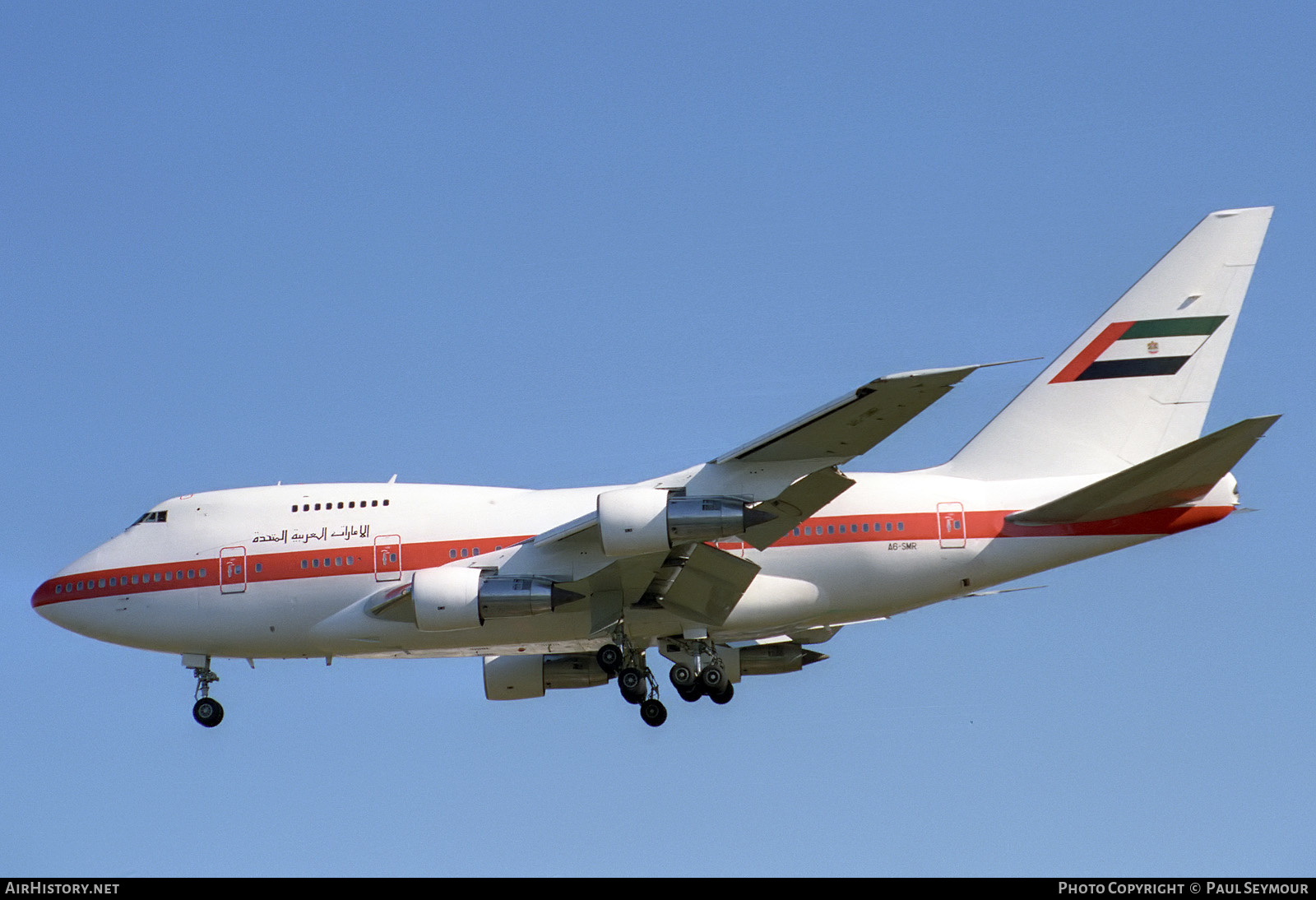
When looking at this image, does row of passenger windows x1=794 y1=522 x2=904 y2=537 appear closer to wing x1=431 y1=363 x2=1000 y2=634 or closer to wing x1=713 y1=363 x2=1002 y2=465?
wing x1=431 y1=363 x2=1000 y2=634

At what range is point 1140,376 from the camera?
30531 mm

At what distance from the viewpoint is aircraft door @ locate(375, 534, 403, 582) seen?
1197 inches

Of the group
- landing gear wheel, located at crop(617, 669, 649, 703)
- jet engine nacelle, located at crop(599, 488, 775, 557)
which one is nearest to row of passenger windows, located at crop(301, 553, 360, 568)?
landing gear wheel, located at crop(617, 669, 649, 703)

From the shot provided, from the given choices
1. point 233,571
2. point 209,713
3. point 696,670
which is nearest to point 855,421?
point 696,670

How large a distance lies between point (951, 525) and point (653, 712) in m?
6.69

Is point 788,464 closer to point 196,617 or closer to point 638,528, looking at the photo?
point 638,528

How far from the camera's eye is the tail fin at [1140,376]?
30.1 meters

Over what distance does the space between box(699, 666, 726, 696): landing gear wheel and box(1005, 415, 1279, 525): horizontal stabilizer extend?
614 cm

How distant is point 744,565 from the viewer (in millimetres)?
28688

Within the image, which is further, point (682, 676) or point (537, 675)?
point (537, 675)

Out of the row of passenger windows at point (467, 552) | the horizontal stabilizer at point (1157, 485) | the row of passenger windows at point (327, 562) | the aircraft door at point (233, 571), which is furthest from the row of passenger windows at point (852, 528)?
the aircraft door at point (233, 571)

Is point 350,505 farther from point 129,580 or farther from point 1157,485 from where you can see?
point 1157,485

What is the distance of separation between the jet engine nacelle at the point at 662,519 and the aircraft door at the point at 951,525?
412 centimetres
